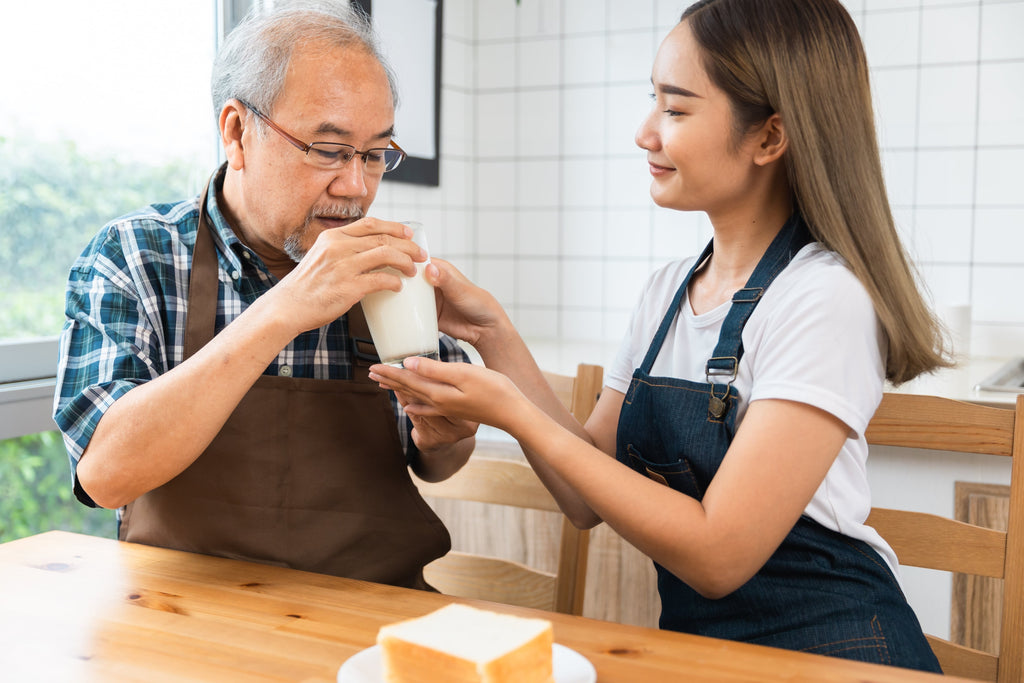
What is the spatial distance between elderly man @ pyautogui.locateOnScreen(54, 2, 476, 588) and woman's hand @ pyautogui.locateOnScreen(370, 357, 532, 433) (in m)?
0.11

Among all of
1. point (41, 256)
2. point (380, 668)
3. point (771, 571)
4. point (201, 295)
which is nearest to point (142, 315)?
point (201, 295)

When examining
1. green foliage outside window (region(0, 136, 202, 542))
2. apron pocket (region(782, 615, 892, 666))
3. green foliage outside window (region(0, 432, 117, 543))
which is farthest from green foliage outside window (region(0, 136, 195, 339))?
apron pocket (region(782, 615, 892, 666))

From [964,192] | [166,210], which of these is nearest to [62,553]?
[166,210]

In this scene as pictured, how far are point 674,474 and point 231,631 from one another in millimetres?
612

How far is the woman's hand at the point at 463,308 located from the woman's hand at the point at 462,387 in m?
0.23

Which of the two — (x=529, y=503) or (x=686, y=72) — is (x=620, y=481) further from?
(x=686, y=72)

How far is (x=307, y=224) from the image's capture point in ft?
4.48

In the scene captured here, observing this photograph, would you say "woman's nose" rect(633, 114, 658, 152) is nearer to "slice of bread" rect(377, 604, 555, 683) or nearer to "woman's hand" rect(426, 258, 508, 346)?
"woman's hand" rect(426, 258, 508, 346)

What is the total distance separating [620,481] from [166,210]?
2.97 ft

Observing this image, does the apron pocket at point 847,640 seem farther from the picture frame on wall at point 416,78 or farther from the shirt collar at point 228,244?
the picture frame on wall at point 416,78

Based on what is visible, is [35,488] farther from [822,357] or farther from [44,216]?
[822,357]

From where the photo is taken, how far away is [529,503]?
1472 mm

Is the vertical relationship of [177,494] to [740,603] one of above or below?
above

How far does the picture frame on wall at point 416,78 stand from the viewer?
281 centimetres
